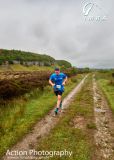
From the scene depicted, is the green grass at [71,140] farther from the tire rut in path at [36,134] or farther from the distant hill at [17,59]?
the distant hill at [17,59]

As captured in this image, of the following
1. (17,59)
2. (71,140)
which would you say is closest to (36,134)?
(71,140)

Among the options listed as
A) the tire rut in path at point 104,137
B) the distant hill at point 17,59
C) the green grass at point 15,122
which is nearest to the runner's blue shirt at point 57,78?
the green grass at point 15,122

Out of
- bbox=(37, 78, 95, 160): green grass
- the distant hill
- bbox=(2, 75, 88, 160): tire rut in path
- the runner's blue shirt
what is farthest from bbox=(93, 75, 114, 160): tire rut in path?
the distant hill

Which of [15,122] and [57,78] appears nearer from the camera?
[15,122]

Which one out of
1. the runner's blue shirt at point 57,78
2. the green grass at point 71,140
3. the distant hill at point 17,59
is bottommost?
the green grass at point 71,140

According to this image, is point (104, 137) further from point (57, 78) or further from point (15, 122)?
point (57, 78)

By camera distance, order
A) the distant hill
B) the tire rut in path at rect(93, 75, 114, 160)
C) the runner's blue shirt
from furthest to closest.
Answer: the distant hill
the runner's blue shirt
the tire rut in path at rect(93, 75, 114, 160)

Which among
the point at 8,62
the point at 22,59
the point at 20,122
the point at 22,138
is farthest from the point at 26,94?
the point at 22,59

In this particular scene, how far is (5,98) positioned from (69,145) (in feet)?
24.7

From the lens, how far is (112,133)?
23.2 ft

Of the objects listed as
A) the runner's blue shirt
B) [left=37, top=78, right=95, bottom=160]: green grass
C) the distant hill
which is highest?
the distant hill

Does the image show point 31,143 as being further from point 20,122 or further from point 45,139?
point 20,122

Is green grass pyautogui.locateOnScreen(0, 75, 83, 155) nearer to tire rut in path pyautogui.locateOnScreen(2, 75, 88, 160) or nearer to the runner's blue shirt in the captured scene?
tire rut in path pyautogui.locateOnScreen(2, 75, 88, 160)

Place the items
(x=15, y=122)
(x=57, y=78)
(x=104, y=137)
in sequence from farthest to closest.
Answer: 1. (x=57, y=78)
2. (x=15, y=122)
3. (x=104, y=137)
